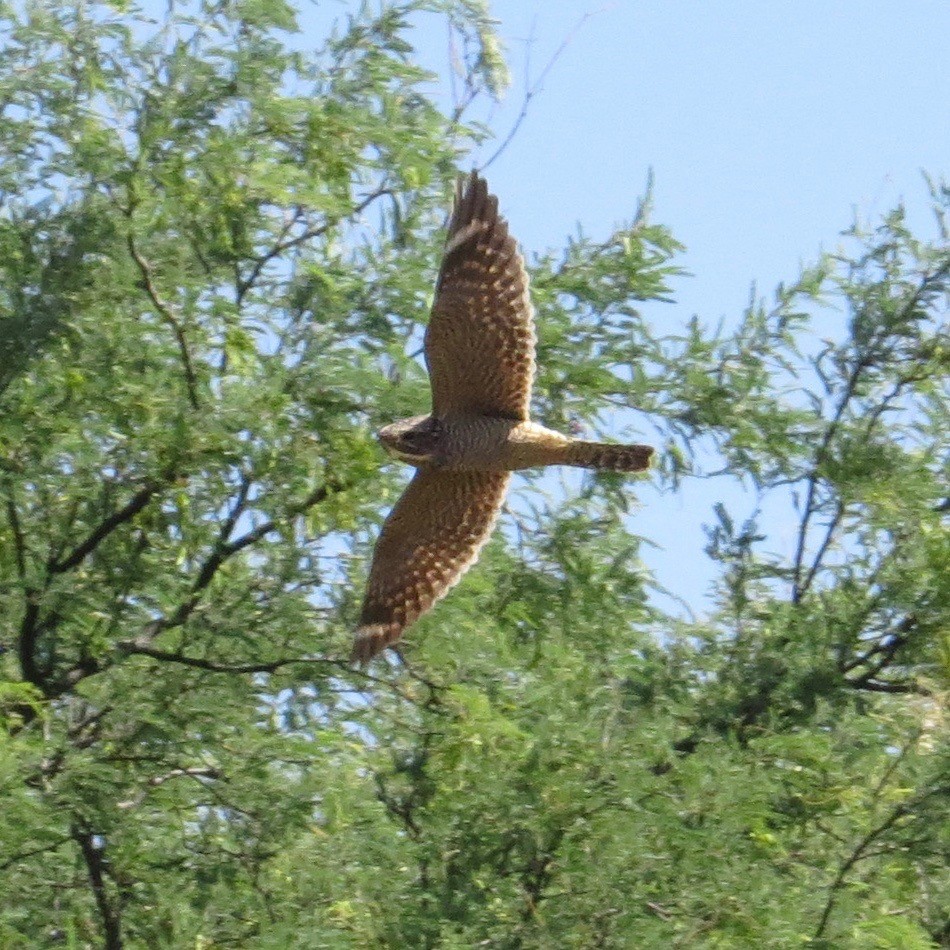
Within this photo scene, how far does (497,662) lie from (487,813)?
61cm

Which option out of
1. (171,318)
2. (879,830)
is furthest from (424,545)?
(879,830)

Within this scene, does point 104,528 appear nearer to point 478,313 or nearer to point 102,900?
point 102,900

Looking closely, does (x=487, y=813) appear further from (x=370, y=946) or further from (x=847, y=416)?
(x=847, y=416)

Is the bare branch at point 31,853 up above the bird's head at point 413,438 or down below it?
below

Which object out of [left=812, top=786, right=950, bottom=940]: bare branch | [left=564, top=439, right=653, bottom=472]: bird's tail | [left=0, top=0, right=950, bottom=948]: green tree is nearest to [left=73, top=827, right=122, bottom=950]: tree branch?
[left=0, top=0, right=950, bottom=948]: green tree

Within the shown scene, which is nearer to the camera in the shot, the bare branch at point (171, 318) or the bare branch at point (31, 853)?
the bare branch at point (31, 853)

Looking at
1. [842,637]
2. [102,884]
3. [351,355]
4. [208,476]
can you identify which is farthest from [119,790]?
[842,637]

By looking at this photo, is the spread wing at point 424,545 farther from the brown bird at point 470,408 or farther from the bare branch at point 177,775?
the bare branch at point 177,775

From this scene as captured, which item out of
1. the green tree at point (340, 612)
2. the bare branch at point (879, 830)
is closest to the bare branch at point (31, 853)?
the green tree at point (340, 612)

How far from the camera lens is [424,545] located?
809cm

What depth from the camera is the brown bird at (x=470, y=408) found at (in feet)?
25.0

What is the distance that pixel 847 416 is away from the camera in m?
9.28

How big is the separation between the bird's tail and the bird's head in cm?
45

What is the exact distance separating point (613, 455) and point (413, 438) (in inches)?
26.2
